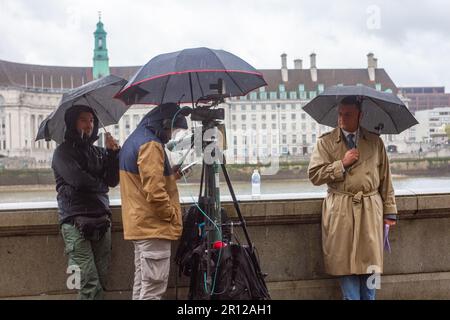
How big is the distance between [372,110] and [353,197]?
2.08 feet

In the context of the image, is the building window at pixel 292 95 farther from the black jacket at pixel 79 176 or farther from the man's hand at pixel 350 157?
the black jacket at pixel 79 176

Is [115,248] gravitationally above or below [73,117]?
below

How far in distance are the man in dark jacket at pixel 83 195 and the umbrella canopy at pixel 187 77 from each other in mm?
343

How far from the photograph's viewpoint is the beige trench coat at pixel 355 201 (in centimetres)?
382

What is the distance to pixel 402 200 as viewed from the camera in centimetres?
459

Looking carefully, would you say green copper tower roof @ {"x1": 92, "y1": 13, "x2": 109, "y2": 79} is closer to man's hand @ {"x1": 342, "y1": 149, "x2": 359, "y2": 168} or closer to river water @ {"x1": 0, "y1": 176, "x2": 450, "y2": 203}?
river water @ {"x1": 0, "y1": 176, "x2": 450, "y2": 203}

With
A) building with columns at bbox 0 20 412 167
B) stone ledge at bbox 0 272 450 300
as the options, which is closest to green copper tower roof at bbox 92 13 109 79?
building with columns at bbox 0 20 412 167

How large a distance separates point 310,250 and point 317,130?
6335cm

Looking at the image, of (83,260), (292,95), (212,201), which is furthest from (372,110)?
(292,95)

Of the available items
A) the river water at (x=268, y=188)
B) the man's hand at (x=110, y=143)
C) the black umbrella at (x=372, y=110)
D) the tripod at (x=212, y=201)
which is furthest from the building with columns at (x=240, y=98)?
the tripod at (x=212, y=201)

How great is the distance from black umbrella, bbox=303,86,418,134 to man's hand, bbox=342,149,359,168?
348 millimetres

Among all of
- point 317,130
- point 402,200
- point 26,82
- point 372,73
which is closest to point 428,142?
point 317,130

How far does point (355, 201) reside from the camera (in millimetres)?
3832
